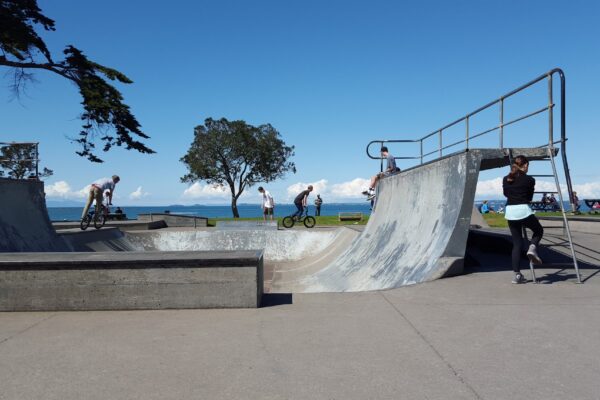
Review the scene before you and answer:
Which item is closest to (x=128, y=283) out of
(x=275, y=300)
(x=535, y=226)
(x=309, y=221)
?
(x=275, y=300)

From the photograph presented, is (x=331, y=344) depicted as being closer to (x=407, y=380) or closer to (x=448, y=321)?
(x=407, y=380)

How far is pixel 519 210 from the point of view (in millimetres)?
6152

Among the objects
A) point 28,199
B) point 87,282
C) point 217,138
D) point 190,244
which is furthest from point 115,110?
point 217,138

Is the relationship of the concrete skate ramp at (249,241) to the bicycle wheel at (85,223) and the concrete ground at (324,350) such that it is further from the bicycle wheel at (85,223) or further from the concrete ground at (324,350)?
the concrete ground at (324,350)

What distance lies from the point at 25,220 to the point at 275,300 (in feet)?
28.4

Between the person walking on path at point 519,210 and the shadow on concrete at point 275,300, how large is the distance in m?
3.05

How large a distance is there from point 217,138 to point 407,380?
45551 millimetres

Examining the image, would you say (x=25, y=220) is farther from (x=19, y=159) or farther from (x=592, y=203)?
(x=592, y=203)

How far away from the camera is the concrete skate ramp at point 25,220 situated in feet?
33.1

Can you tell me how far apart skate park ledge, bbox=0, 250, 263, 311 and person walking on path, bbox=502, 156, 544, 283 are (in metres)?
3.54

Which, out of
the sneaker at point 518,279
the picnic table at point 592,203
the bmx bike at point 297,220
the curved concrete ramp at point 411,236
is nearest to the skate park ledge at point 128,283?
the curved concrete ramp at point 411,236

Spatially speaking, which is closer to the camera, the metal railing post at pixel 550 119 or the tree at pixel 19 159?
the metal railing post at pixel 550 119

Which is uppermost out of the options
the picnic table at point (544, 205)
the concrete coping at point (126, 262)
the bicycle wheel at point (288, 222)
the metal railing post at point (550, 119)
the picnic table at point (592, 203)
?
the metal railing post at point (550, 119)

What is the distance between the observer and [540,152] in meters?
7.17
